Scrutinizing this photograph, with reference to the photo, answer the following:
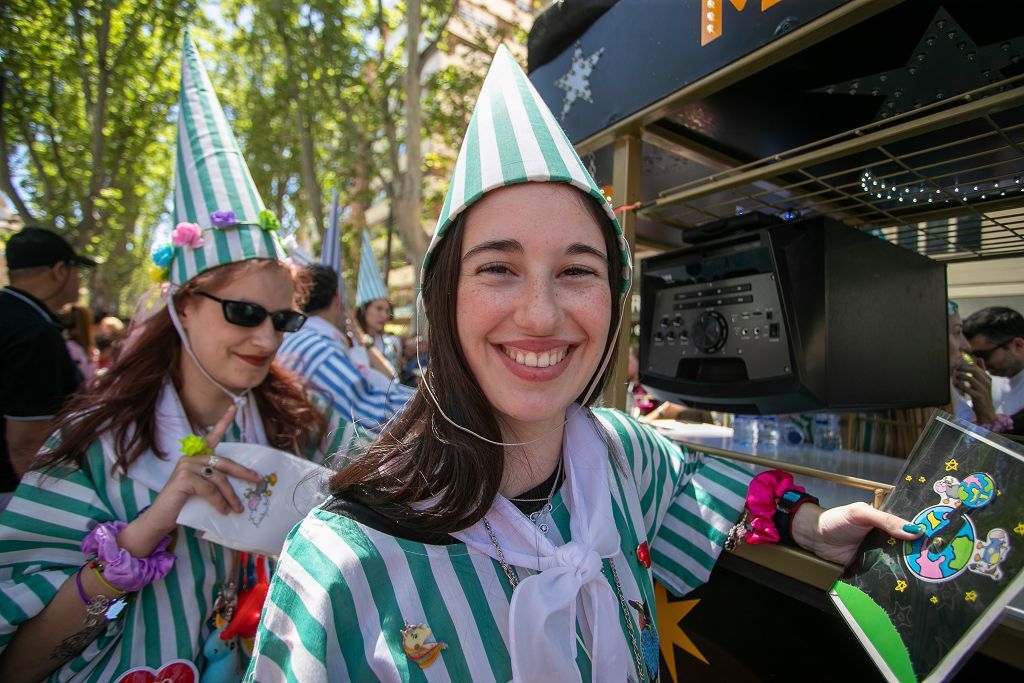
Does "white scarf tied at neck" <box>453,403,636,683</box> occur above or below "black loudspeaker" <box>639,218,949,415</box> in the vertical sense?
below

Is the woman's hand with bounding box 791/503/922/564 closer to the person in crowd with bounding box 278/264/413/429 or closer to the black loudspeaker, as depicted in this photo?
the black loudspeaker

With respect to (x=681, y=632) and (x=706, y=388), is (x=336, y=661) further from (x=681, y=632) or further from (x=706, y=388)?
(x=706, y=388)

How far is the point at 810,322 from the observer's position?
1.22 m

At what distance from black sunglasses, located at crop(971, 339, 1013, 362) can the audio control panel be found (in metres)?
0.75

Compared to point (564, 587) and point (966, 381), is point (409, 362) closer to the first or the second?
point (966, 381)

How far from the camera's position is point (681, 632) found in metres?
1.22

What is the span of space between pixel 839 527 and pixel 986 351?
99cm

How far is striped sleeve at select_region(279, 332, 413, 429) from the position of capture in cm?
259

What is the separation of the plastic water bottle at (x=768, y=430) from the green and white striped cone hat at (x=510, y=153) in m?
1.03

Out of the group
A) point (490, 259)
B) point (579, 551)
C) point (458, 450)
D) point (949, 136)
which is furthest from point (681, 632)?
point (949, 136)

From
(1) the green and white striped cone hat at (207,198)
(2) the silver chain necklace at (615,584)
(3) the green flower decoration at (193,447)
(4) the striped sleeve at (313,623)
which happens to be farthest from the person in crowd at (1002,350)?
(1) the green and white striped cone hat at (207,198)

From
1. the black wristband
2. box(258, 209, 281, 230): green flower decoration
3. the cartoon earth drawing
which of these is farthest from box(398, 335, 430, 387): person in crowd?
the cartoon earth drawing

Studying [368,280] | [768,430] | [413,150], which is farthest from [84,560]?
[413,150]

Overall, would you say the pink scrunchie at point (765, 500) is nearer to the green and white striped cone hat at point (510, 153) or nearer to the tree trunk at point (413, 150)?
the green and white striped cone hat at point (510, 153)
